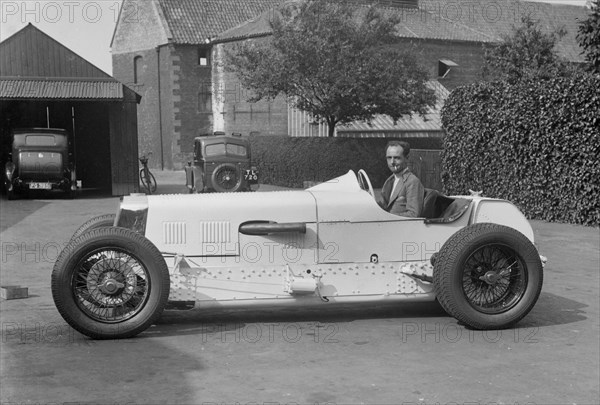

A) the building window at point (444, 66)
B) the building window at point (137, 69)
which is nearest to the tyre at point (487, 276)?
the building window at point (444, 66)

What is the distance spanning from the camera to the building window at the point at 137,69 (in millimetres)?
49812

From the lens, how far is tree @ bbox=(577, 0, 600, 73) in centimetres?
2075

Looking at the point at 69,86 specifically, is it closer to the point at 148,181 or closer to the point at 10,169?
the point at 10,169

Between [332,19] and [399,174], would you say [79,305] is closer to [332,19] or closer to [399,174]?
[399,174]

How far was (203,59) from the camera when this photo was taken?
47.3m

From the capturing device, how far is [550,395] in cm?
513

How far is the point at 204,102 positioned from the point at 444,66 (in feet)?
45.5

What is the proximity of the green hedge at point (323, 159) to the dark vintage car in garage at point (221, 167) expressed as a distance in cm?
486

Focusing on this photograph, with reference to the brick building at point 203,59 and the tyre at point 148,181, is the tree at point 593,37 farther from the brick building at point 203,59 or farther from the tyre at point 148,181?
the brick building at point 203,59

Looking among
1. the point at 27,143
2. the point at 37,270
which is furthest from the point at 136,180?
the point at 37,270

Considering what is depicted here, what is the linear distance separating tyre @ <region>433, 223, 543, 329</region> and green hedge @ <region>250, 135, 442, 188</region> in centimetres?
2394

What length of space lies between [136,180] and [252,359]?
74.6ft

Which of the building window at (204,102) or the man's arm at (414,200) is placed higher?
the building window at (204,102)

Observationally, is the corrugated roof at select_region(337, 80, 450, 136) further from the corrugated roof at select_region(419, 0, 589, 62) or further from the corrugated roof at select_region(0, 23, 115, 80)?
the corrugated roof at select_region(0, 23, 115, 80)
